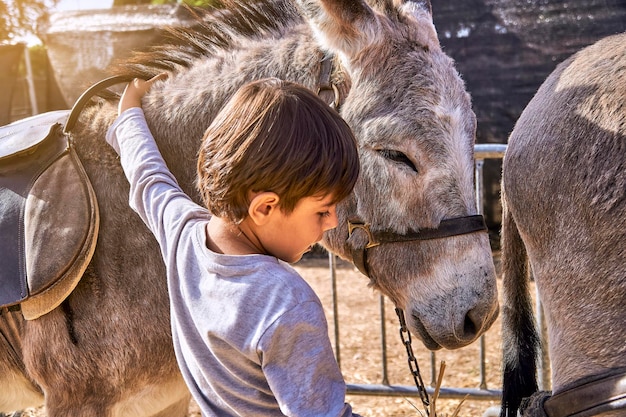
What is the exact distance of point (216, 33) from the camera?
2.53 meters

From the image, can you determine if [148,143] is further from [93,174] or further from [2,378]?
[2,378]

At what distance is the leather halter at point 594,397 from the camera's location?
1.67m

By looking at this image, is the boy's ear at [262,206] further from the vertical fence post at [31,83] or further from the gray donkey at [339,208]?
the vertical fence post at [31,83]

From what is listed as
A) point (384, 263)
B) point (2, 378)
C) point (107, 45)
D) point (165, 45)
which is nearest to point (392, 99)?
point (384, 263)

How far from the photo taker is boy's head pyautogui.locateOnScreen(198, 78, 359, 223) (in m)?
1.30

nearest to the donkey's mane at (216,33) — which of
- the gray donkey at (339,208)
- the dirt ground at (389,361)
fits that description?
the gray donkey at (339,208)

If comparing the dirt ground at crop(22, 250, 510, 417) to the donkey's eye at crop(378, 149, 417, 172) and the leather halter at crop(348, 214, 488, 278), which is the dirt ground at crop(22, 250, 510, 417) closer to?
the leather halter at crop(348, 214, 488, 278)

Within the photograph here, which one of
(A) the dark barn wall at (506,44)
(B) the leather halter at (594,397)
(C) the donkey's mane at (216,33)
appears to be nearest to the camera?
(B) the leather halter at (594,397)

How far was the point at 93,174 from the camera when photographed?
2.34 m

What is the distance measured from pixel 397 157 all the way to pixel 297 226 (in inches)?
30.9

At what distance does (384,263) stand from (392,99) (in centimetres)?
55

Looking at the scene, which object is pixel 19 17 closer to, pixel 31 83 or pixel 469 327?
pixel 31 83

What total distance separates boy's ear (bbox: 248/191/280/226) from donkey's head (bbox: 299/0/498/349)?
2.65 feet

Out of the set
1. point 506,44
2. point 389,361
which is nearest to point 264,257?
point 389,361
